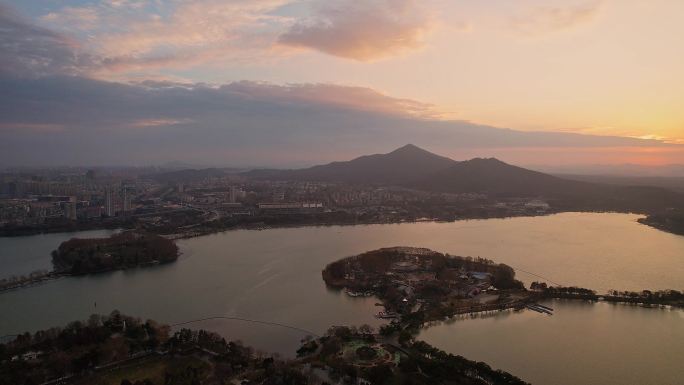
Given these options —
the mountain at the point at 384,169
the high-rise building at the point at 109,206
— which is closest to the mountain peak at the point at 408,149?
the mountain at the point at 384,169

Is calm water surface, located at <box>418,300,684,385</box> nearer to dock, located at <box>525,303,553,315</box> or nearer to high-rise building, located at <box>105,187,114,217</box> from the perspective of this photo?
dock, located at <box>525,303,553,315</box>

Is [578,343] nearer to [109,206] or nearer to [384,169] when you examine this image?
[109,206]

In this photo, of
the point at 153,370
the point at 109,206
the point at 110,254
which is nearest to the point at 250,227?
the point at 110,254

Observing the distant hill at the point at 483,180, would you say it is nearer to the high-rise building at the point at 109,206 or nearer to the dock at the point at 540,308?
the dock at the point at 540,308

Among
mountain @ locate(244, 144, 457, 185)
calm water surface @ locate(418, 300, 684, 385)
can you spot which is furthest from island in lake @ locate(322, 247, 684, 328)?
mountain @ locate(244, 144, 457, 185)

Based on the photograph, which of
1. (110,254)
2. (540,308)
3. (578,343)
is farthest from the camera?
(110,254)

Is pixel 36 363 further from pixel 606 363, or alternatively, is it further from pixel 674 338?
pixel 674 338
